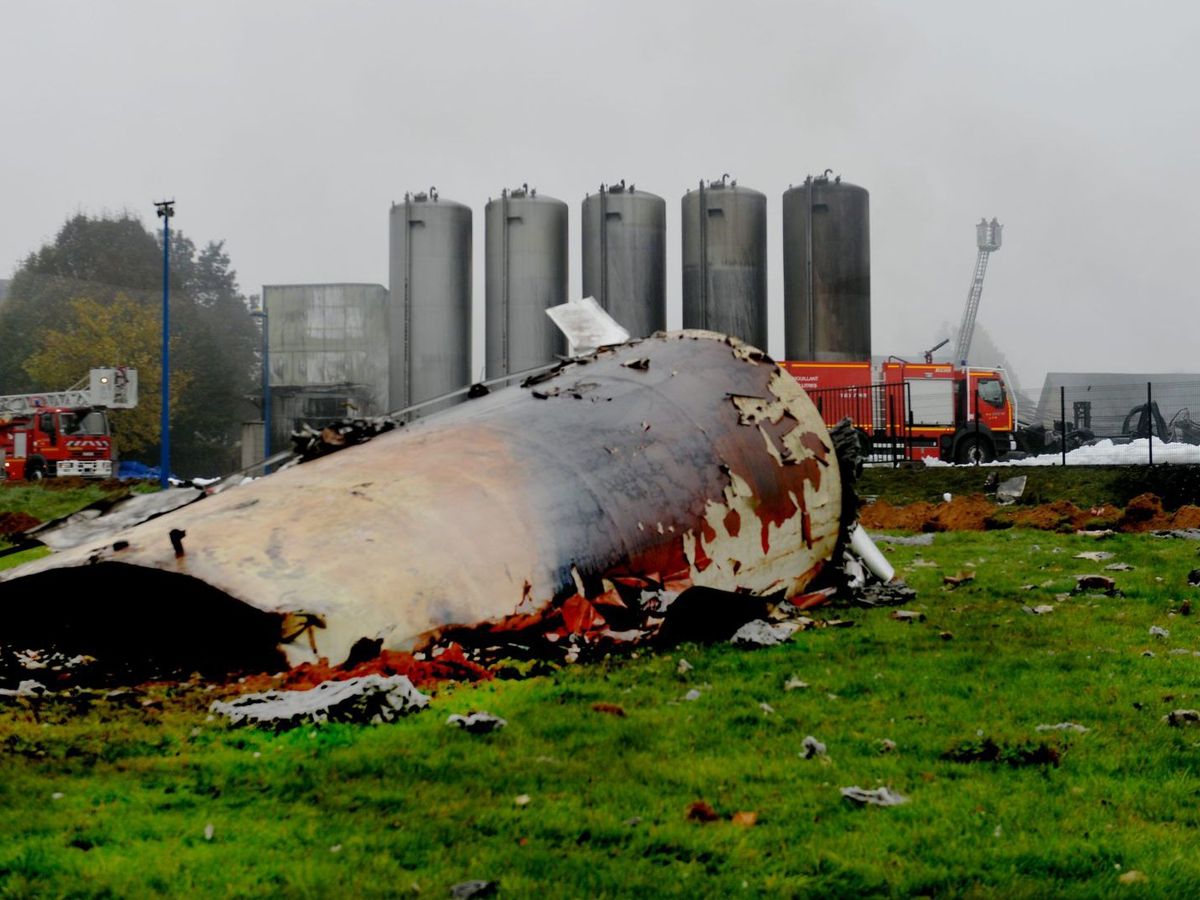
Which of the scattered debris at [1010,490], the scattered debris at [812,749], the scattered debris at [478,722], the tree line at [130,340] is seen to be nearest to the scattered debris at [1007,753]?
the scattered debris at [812,749]

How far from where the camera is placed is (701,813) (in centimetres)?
304

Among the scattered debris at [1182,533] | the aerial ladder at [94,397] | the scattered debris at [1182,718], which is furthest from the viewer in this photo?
the aerial ladder at [94,397]

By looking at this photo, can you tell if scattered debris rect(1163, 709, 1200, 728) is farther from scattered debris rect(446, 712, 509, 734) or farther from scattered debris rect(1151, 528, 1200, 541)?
scattered debris rect(1151, 528, 1200, 541)

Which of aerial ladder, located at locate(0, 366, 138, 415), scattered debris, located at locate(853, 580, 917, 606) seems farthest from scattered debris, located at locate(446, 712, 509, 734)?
aerial ladder, located at locate(0, 366, 138, 415)

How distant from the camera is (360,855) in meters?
2.71

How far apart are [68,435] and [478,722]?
33.5 meters

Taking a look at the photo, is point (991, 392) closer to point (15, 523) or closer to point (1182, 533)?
point (1182, 533)

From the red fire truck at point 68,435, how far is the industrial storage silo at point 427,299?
415 inches

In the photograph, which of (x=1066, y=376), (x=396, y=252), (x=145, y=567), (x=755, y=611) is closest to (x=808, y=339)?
(x=396, y=252)

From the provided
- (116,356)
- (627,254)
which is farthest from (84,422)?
(627,254)

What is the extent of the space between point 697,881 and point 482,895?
480 mm

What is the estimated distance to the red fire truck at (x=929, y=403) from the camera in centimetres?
2514

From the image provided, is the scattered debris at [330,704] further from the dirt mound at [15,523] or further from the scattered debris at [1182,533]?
the dirt mound at [15,523]

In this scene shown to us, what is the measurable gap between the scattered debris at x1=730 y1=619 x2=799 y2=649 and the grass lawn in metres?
0.31
